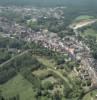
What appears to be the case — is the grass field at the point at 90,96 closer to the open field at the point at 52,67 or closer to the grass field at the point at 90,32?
the open field at the point at 52,67

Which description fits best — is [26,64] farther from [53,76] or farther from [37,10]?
[37,10]

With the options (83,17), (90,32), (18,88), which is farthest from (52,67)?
(83,17)

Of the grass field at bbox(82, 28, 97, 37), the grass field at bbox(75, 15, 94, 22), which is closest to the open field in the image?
the grass field at bbox(82, 28, 97, 37)

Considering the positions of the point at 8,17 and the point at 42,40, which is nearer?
the point at 42,40

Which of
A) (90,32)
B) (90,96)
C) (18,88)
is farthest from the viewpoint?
(90,32)

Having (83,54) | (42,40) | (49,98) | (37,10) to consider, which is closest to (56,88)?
(49,98)

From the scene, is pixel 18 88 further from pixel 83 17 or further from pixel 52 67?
pixel 83 17

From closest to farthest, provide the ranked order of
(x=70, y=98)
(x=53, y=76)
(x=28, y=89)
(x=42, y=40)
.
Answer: (x=70, y=98), (x=28, y=89), (x=53, y=76), (x=42, y=40)

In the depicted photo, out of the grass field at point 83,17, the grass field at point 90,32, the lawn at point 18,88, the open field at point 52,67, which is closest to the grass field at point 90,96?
the open field at point 52,67
